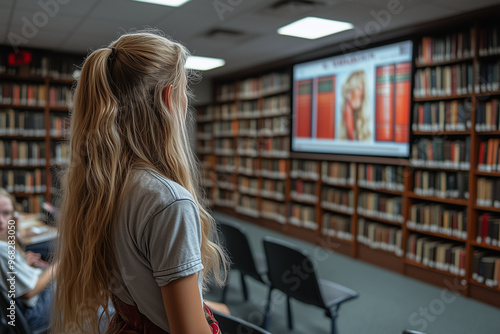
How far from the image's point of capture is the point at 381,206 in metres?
4.54

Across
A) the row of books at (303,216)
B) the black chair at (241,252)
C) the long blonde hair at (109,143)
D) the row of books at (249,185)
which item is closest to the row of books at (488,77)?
the black chair at (241,252)

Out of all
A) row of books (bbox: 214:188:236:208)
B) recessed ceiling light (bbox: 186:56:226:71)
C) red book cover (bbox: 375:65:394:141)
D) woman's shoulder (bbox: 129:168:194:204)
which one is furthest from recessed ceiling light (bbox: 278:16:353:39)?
row of books (bbox: 214:188:236:208)

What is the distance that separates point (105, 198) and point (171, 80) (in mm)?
298

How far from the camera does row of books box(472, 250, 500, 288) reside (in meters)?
3.44

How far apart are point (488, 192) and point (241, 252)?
2.38m

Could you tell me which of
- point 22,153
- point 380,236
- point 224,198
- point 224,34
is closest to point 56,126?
point 22,153

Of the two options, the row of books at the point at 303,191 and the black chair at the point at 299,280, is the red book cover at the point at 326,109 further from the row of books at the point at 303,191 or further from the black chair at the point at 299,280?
the black chair at the point at 299,280

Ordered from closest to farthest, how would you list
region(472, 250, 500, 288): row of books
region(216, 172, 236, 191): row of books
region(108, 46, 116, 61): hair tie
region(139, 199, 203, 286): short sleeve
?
region(139, 199, 203, 286): short sleeve < region(108, 46, 116, 61): hair tie < region(472, 250, 500, 288): row of books < region(216, 172, 236, 191): row of books

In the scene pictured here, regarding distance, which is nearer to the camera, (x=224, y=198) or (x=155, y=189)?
(x=155, y=189)

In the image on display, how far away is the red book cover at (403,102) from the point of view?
418 cm

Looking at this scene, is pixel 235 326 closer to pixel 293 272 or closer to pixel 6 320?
pixel 6 320

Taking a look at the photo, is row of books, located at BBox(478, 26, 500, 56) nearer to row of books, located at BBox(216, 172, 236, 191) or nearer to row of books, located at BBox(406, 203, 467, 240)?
row of books, located at BBox(406, 203, 467, 240)

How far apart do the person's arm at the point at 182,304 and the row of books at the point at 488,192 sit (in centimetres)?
359

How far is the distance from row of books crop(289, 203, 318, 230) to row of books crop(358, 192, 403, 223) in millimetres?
861
